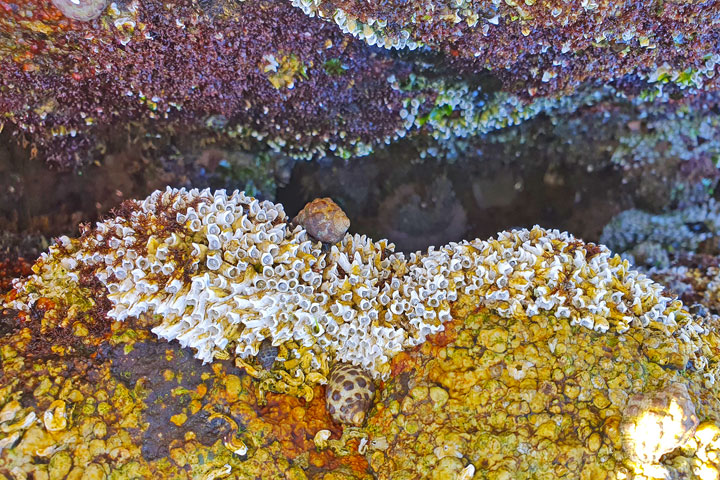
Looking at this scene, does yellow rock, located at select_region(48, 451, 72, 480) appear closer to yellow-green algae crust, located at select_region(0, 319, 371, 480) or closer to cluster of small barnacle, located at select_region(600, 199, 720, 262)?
yellow-green algae crust, located at select_region(0, 319, 371, 480)

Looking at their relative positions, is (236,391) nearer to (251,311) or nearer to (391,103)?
(251,311)

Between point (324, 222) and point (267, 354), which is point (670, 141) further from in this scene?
point (267, 354)

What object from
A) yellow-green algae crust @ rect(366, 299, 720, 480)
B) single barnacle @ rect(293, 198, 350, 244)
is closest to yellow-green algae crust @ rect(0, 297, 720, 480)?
yellow-green algae crust @ rect(366, 299, 720, 480)

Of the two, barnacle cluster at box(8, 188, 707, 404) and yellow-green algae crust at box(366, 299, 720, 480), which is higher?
→ barnacle cluster at box(8, 188, 707, 404)

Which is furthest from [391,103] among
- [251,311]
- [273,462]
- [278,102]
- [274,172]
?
[273,462]

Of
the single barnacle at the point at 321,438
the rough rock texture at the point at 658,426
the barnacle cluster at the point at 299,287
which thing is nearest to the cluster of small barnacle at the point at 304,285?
the barnacle cluster at the point at 299,287

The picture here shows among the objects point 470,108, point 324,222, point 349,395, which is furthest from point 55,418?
point 470,108
